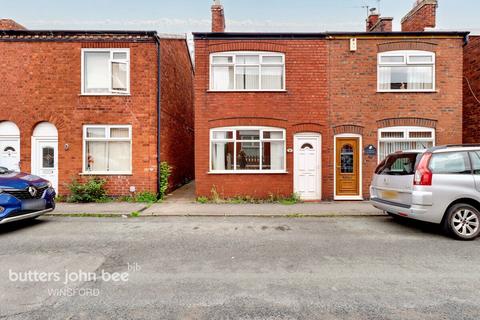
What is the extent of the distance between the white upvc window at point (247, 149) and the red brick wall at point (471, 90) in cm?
850

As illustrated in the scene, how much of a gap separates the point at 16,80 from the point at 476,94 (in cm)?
1898

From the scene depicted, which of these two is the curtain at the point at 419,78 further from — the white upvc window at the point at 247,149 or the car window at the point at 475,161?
the white upvc window at the point at 247,149

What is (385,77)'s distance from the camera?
396 inches

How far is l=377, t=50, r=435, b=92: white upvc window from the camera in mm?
9977

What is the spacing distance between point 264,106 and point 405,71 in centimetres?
577

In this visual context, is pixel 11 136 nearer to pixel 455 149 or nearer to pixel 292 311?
pixel 292 311

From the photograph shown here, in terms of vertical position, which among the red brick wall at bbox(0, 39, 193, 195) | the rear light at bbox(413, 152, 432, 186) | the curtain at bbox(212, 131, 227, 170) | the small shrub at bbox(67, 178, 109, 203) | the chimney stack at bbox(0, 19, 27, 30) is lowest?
the small shrub at bbox(67, 178, 109, 203)

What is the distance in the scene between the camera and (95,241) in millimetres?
5301

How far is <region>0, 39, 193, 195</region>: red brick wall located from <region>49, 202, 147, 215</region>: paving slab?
3.39 ft

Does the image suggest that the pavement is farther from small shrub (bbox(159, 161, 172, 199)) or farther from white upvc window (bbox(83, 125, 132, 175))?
white upvc window (bbox(83, 125, 132, 175))

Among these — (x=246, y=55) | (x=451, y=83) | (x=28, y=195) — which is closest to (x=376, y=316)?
(x=28, y=195)

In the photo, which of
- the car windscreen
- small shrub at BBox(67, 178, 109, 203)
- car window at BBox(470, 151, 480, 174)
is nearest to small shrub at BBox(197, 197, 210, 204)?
small shrub at BBox(67, 178, 109, 203)

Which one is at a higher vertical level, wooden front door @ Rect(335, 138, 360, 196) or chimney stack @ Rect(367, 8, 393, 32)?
chimney stack @ Rect(367, 8, 393, 32)

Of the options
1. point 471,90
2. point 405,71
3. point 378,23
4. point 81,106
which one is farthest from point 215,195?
point 471,90
